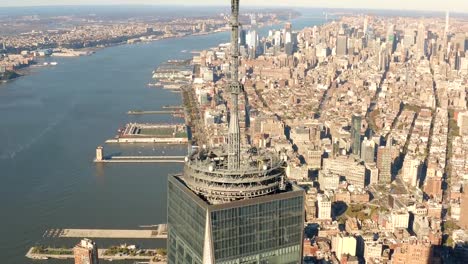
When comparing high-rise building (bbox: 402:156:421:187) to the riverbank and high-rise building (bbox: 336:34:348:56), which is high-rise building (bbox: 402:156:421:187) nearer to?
the riverbank

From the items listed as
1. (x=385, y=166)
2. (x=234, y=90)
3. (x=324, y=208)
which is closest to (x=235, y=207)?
(x=234, y=90)

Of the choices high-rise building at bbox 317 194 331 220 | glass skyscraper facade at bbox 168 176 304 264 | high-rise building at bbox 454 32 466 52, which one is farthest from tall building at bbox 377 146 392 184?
high-rise building at bbox 454 32 466 52

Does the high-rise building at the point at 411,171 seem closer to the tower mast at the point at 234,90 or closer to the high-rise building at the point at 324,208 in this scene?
the high-rise building at the point at 324,208

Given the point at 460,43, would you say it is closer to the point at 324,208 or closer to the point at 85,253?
the point at 324,208

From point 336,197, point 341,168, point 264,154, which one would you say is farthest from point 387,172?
point 264,154

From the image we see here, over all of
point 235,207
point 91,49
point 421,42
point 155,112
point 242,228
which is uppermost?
point 235,207

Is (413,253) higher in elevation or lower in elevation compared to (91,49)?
lower
